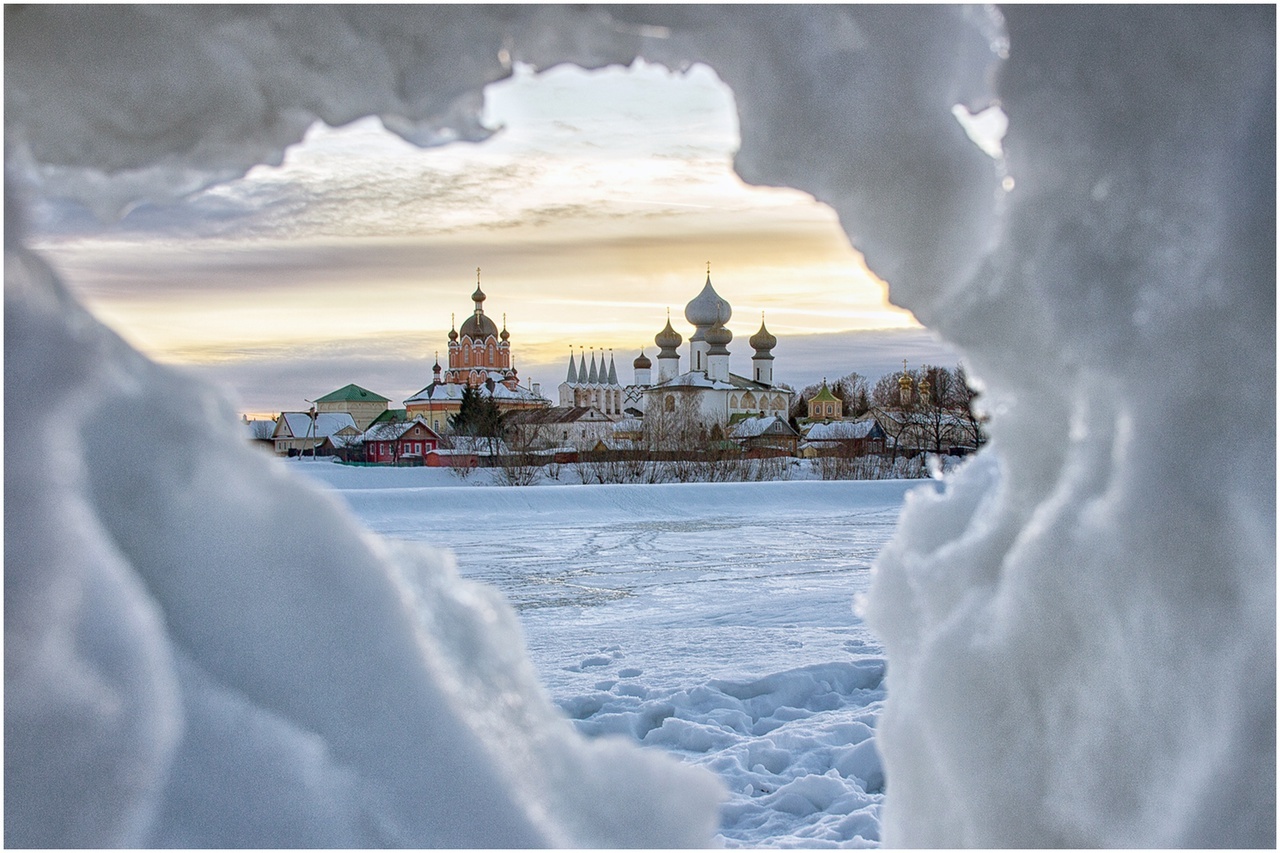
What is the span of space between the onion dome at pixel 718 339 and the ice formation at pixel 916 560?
47.1 m

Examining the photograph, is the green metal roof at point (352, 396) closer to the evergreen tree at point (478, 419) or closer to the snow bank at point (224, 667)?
the evergreen tree at point (478, 419)

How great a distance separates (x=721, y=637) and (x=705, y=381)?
1612 inches

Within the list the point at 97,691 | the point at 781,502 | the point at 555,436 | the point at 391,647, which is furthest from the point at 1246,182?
the point at 555,436

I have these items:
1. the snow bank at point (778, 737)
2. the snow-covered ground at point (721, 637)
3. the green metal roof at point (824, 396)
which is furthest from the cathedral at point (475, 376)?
the snow bank at point (778, 737)

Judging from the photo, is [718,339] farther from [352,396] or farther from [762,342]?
[352,396]

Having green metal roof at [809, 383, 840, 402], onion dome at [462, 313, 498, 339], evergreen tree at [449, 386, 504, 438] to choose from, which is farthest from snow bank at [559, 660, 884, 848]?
green metal roof at [809, 383, 840, 402]

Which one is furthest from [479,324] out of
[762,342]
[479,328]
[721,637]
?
[721,637]

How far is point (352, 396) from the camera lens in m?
58.0

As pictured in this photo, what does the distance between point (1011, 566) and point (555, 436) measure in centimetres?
3311

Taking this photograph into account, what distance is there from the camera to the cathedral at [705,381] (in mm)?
46688

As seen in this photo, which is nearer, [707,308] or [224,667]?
[224,667]

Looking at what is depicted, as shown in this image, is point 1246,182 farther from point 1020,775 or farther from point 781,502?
point 781,502

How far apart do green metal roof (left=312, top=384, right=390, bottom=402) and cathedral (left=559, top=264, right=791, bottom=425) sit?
35.9 ft

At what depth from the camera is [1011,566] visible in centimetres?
181
